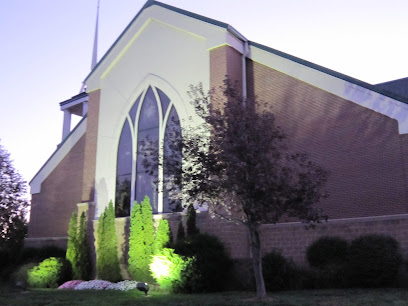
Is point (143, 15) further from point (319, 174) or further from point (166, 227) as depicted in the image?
point (319, 174)

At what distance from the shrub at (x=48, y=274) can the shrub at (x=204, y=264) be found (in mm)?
6195

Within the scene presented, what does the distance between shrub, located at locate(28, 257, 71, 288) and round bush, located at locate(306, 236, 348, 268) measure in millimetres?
10060

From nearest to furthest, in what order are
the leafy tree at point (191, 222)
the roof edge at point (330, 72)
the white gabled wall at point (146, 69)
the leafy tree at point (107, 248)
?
the roof edge at point (330, 72) < the leafy tree at point (191, 222) < the leafy tree at point (107, 248) < the white gabled wall at point (146, 69)

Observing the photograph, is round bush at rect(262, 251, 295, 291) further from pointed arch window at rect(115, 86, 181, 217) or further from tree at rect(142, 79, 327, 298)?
pointed arch window at rect(115, 86, 181, 217)

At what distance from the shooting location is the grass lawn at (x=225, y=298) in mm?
10680

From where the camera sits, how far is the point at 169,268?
14.1 m

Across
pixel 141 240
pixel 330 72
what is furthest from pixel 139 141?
pixel 330 72

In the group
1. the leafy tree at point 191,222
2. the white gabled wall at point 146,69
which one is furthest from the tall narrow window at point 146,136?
the leafy tree at point 191,222

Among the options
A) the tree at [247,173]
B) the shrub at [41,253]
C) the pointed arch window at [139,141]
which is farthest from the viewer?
the shrub at [41,253]

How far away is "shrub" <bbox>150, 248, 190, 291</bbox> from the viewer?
13.9 metres

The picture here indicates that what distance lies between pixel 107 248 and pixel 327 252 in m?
8.91

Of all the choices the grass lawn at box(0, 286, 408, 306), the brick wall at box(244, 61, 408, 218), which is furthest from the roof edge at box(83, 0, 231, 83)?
the grass lawn at box(0, 286, 408, 306)

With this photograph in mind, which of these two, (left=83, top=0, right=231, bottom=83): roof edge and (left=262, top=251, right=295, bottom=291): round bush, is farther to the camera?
(left=83, top=0, right=231, bottom=83): roof edge

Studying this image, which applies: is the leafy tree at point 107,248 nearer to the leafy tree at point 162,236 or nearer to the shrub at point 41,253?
the leafy tree at point 162,236
